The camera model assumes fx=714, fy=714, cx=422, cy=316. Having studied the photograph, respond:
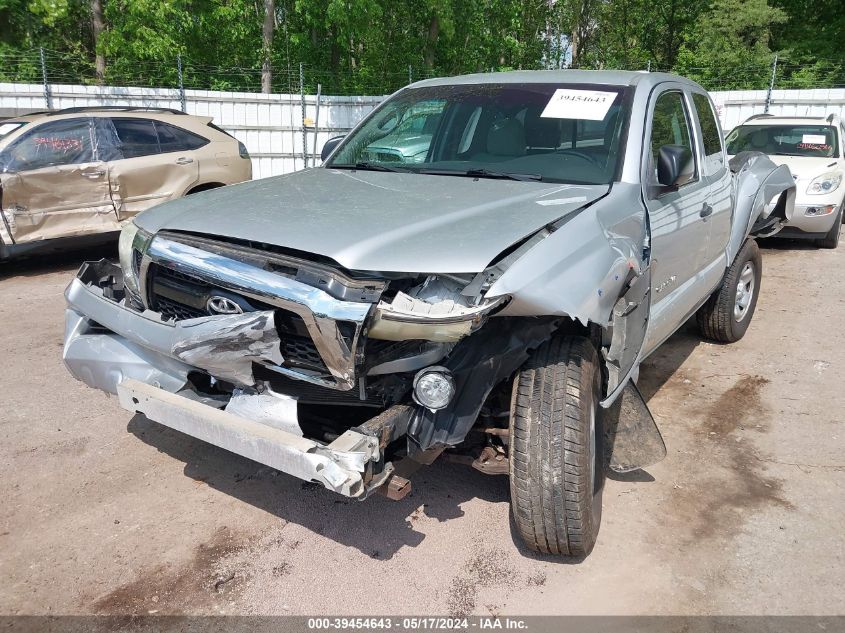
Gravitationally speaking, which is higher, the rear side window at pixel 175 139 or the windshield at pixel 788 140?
the windshield at pixel 788 140

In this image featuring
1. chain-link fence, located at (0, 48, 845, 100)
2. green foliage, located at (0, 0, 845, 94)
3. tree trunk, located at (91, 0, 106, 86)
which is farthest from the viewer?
tree trunk, located at (91, 0, 106, 86)

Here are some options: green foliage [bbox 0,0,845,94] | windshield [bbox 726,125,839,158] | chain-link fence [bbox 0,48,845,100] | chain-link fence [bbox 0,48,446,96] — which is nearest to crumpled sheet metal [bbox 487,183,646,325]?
windshield [bbox 726,125,839,158]

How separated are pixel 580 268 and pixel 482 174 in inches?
45.4

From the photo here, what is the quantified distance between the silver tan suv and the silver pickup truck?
14.9ft

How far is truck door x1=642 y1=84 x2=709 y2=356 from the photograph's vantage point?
11.8 ft

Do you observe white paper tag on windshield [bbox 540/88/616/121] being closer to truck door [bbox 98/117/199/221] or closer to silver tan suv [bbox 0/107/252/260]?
silver tan suv [bbox 0/107/252/260]

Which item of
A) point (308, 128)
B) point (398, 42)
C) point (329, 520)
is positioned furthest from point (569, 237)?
point (398, 42)

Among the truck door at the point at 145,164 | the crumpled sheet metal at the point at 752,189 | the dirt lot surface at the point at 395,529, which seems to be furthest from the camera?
the truck door at the point at 145,164

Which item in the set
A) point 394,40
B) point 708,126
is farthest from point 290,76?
point 708,126

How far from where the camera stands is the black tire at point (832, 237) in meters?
9.33

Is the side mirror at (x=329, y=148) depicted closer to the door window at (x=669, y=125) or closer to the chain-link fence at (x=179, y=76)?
the door window at (x=669, y=125)

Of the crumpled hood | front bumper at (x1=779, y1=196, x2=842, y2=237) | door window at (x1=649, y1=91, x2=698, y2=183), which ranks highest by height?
door window at (x1=649, y1=91, x2=698, y2=183)

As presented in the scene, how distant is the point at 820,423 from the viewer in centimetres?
434

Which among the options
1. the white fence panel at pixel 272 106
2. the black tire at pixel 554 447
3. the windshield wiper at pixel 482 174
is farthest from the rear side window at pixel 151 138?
the black tire at pixel 554 447
